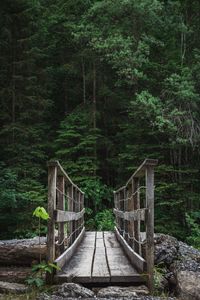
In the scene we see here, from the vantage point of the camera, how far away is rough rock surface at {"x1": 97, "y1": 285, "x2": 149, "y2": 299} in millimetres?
4164

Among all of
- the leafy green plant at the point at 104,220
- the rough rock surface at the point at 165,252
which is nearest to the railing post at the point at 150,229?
the rough rock surface at the point at 165,252

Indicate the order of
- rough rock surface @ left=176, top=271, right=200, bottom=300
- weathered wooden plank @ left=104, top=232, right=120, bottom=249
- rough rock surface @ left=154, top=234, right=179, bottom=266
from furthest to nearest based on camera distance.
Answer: weathered wooden plank @ left=104, top=232, right=120, bottom=249 → rough rock surface @ left=154, top=234, right=179, bottom=266 → rough rock surface @ left=176, top=271, right=200, bottom=300

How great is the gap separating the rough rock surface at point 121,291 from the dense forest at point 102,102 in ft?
36.5

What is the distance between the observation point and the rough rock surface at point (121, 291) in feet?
13.7

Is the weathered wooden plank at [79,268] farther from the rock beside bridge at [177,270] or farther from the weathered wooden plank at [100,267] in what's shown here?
the rock beside bridge at [177,270]

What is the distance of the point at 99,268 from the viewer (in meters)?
5.12

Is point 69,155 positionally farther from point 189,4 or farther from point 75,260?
point 75,260

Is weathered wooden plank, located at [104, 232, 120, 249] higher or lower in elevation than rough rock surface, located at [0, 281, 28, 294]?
lower

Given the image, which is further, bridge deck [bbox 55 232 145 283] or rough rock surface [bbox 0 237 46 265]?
rough rock surface [bbox 0 237 46 265]

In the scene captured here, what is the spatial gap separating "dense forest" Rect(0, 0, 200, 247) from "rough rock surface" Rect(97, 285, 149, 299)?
11112 mm

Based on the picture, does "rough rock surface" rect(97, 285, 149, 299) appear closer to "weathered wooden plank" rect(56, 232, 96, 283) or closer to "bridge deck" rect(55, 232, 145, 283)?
"bridge deck" rect(55, 232, 145, 283)

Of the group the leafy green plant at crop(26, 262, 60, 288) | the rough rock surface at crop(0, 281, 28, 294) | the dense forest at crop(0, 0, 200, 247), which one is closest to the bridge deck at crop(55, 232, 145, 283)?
the leafy green plant at crop(26, 262, 60, 288)

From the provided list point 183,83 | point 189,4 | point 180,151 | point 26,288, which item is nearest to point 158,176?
point 180,151

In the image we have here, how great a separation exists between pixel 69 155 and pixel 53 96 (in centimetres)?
532
